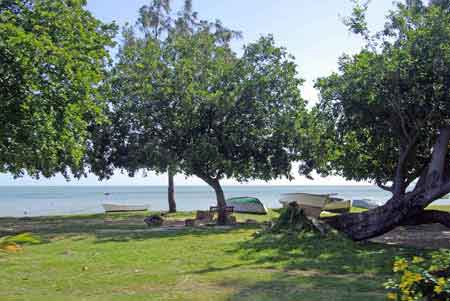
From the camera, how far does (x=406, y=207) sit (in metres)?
14.8

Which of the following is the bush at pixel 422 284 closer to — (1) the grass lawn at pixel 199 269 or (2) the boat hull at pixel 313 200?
(1) the grass lawn at pixel 199 269

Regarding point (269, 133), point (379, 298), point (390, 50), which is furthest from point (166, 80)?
point (379, 298)

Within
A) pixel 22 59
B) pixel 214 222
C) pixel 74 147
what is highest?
pixel 22 59

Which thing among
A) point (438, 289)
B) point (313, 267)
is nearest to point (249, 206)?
point (313, 267)

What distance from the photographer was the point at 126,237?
1611 centimetres

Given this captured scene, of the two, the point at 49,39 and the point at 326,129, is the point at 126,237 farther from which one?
the point at 326,129

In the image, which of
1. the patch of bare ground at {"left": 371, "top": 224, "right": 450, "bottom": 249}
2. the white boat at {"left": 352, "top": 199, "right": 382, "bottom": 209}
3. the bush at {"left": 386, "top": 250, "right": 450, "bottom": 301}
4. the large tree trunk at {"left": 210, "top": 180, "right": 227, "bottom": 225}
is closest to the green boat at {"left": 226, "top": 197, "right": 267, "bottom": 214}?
the large tree trunk at {"left": 210, "top": 180, "right": 227, "bottom": 225}

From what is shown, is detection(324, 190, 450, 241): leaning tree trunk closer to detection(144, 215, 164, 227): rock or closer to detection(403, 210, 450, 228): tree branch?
detection(403, 210, 450, 228): tree branch

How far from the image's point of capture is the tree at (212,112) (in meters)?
21.4

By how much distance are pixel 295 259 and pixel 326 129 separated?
775cm

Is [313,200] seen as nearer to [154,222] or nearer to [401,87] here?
[154,222]

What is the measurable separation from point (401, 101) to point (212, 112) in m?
9.13

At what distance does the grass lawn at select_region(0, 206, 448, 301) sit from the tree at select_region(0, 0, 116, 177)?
3115mm

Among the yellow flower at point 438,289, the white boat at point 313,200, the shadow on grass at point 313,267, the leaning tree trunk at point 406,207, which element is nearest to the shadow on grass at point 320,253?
the shadow on grass at point 313,267
